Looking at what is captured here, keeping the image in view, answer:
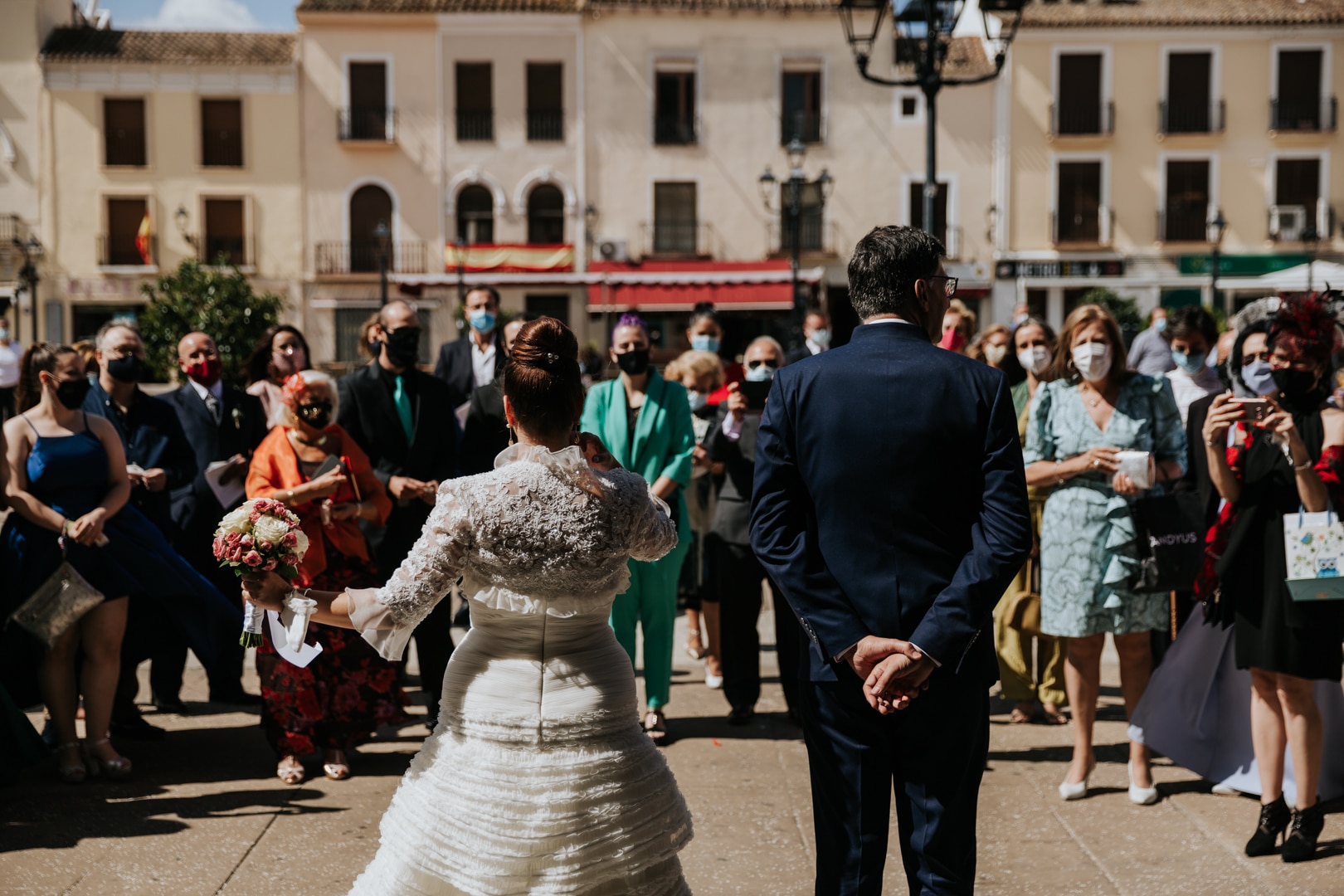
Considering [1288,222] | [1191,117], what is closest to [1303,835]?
[1288,222]

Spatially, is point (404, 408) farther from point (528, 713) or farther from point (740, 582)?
point (528, 713)

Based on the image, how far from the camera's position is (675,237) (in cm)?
3456

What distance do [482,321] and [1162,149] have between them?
30.7 meters

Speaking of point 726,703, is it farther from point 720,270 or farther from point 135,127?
point 135,127

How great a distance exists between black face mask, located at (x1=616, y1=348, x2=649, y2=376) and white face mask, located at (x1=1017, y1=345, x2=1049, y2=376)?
6.31 ft

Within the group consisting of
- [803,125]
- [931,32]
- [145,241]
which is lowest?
[931,32]

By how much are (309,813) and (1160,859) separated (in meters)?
3.17

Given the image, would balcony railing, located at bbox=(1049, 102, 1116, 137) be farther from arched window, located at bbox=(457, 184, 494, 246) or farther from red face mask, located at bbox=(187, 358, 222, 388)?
red face mask, located at bbox=(187, 358, 222, 388)

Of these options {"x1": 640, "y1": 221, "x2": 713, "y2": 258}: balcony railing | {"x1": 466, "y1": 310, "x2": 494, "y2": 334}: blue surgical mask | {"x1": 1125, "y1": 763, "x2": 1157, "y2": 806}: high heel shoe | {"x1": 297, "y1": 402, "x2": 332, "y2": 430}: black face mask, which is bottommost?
{"x1": 1125, "y1": 763, "x2": 1157, "y2": 806}: high heel shoe

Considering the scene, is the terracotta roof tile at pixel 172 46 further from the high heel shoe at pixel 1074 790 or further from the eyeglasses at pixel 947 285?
the eyeglasses at pixel 947 285

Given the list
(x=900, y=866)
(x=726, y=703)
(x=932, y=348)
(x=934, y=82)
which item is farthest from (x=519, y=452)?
(x=934, y=82)

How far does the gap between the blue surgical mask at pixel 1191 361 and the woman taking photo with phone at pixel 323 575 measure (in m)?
4.40

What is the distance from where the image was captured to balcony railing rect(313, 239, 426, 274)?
113 ft

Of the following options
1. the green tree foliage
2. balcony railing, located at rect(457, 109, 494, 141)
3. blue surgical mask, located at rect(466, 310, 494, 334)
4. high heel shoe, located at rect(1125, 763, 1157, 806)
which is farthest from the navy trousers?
balcony railing, located at rect(457, 109, 494, 141)
